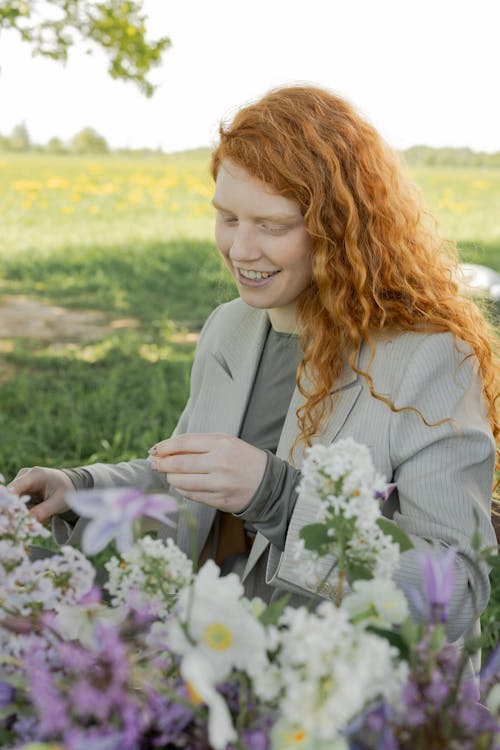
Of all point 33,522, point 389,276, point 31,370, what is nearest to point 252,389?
point 389,276

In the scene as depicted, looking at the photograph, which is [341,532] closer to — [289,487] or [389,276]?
[289,487]

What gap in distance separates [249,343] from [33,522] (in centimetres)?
136

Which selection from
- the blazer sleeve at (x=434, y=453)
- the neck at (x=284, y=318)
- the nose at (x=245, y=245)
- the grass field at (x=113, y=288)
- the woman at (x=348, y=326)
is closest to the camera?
the blazer sleeve at (x=434, y=453)

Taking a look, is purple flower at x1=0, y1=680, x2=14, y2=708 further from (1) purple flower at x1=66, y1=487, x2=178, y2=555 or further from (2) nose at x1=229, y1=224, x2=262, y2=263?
(2) nose at x1=229, y1=224, x2=262, y2=263

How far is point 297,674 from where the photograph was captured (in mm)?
660

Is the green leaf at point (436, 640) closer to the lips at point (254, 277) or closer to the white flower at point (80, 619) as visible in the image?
the white flower at point (80, 619)

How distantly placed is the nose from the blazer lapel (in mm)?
413

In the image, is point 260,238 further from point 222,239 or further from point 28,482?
point 28,482

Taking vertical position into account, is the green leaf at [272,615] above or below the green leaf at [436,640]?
below

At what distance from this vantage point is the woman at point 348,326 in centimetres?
170

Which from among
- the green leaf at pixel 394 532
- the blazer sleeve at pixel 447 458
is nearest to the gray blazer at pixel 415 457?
the blazer sleeve at pixel 447 458

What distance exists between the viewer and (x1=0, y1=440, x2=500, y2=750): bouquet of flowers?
67cm

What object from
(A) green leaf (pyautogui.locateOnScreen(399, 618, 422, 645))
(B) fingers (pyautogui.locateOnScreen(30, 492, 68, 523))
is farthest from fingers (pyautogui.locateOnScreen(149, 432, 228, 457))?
(A) green leaf (pyautogui.locateOnScreen(399, 618, 422, 645))

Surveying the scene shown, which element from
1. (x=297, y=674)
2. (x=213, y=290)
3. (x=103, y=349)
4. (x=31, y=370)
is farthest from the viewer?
(x=213, y=290)
